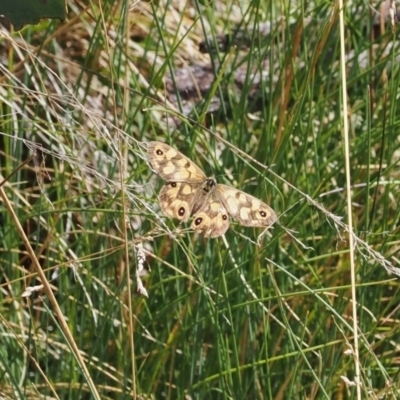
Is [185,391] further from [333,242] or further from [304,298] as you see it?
[333,242]

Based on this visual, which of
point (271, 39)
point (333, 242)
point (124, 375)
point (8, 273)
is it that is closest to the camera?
Answer: point (124, 375)

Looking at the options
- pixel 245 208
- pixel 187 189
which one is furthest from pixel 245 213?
pixel 187 189

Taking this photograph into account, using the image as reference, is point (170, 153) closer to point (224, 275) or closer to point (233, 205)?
point (233, 205)

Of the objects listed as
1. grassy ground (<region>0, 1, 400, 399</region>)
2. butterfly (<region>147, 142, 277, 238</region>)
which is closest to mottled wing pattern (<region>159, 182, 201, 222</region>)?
butterfly (<region>147, 142, 277, 238</region>)

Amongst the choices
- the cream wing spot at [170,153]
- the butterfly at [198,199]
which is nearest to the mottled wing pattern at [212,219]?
the butterfly at [198,199]

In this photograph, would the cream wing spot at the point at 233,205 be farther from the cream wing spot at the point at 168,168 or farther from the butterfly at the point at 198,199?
the cream wing spot at the point at 168,168

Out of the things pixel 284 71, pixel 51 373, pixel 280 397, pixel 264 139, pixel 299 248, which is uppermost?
pixel 284 71

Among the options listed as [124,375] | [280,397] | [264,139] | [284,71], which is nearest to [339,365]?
[280,397]
